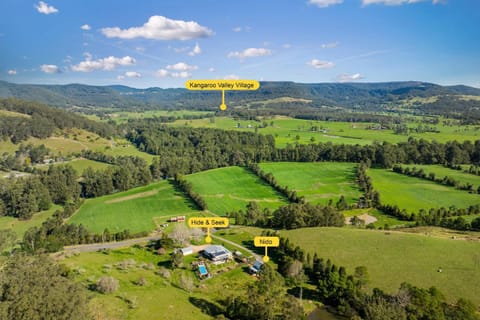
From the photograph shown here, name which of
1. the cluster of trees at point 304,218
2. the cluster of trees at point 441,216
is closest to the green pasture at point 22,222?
the cluster of trees at point 304,218

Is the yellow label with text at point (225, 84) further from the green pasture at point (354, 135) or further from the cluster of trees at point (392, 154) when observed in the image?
the green pasture at point (354, 135)

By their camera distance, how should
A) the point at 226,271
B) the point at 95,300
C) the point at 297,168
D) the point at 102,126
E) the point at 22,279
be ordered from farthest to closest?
the point at 102,126, the point at 297,168, the point at 226,271, the point at 95,300, the point at 22,279

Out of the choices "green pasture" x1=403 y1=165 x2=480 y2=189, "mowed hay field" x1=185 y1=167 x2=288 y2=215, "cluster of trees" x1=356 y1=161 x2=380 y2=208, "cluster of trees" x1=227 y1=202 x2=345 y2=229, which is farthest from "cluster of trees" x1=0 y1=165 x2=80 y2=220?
"green pasture" x1=403 y1=165 x2=480 y2=189

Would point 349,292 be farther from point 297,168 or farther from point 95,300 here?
point 297,168

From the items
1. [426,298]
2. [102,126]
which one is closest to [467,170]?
[426,298]

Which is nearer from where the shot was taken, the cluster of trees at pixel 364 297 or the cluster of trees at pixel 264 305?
the cluster of trees at pixel 364 297
